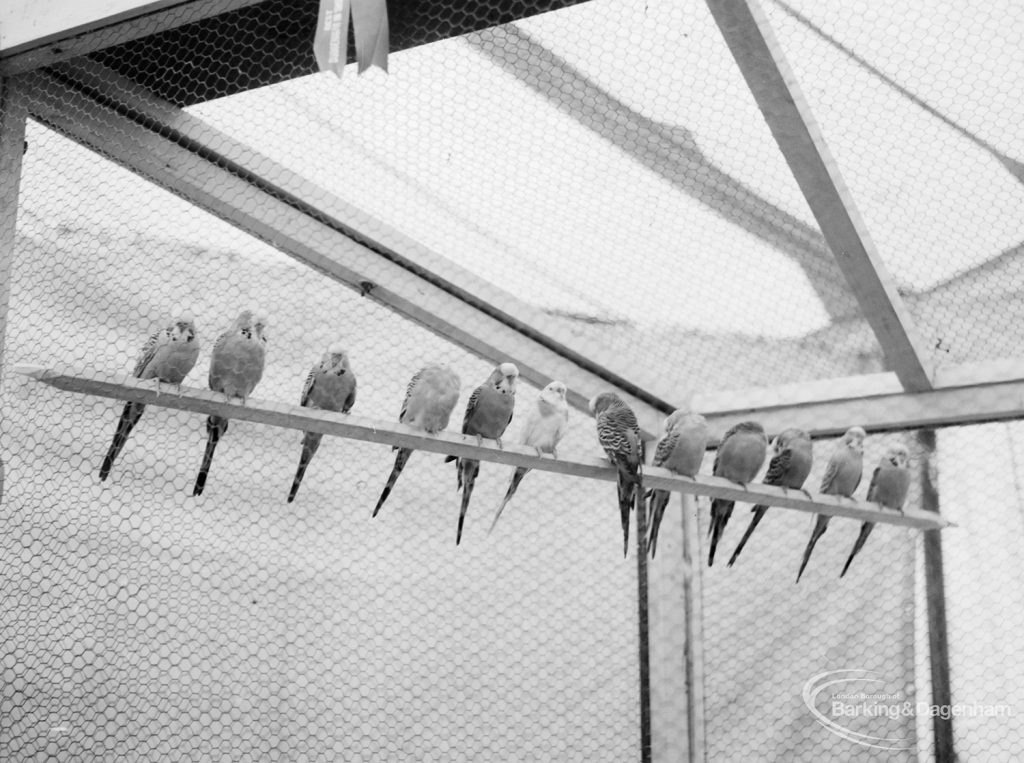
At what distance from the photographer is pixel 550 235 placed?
2945mm

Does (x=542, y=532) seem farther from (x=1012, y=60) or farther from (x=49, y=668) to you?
(x=1012, y=60)

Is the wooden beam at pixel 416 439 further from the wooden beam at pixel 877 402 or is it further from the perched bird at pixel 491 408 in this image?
the wooden beam at pixel 877 402

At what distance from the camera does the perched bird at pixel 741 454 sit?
2.93 meters

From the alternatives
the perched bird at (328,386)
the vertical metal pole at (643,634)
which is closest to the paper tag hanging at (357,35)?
the perched bird at (328,386)

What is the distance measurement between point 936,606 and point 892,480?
16.6 inches

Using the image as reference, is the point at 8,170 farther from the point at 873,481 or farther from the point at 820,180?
the point at 873,481

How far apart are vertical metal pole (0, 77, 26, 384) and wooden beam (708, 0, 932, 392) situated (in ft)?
5.75

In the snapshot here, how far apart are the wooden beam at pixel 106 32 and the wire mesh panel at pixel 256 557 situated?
0.21 m

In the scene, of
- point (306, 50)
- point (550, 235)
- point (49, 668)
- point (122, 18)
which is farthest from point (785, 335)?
point (49, 668)

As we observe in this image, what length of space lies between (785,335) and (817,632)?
0.94 meters

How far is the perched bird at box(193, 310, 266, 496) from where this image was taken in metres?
2.46

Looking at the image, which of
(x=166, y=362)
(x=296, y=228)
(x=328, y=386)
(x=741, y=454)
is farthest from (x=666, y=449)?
(x=166, y=362)

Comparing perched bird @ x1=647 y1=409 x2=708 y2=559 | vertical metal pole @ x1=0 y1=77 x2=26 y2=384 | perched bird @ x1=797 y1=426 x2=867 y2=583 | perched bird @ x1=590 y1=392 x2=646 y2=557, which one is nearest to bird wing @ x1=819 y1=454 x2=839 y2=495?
perched bird @ x1=797 y1=426 x2=867 y2=583

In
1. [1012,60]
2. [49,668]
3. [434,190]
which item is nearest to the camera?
[1012,60]
